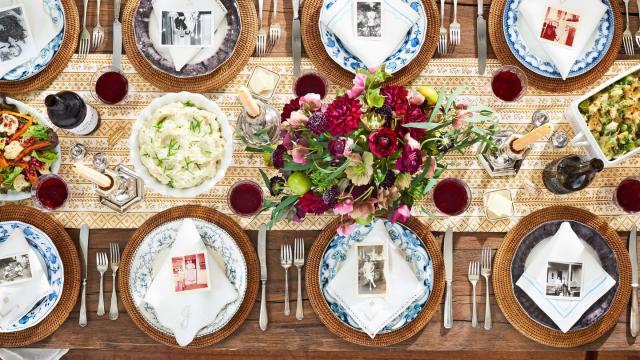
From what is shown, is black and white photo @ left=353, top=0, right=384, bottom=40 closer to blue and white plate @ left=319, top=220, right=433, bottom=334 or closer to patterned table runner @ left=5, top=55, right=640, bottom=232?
patterned table runner @ left=5, top=55, right=640, bottom=232

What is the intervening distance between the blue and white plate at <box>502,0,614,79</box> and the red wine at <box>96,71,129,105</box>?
1.44 meters

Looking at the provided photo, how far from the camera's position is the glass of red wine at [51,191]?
6.40 feet

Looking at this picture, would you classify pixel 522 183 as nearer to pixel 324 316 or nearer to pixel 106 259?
pixel 324 316

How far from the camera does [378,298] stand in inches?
76.3

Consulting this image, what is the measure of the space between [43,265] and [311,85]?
1.19 m

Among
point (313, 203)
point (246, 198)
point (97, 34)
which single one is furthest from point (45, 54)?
point (313, 203)

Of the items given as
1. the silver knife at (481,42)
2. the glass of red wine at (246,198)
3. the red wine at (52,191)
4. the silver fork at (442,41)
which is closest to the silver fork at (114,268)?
the red wine at (52,191)

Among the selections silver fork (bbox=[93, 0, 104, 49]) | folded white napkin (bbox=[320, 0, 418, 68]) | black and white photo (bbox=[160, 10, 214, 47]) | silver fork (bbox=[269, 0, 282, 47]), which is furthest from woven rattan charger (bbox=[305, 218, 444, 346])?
silver fork (bbox=[93, 0, 104, 49])

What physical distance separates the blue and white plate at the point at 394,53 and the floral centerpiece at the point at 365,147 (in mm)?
540

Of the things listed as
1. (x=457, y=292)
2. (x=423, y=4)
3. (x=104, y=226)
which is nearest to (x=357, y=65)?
(x=423, y=4)

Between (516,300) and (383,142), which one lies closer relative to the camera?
(383,142)

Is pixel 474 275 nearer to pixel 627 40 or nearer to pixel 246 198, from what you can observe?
pixel 246 198

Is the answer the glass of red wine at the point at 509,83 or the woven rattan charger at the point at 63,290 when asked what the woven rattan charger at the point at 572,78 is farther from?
the woven rattan charger at the point at 63,290

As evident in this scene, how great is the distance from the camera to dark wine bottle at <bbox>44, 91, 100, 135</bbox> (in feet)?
6.07
